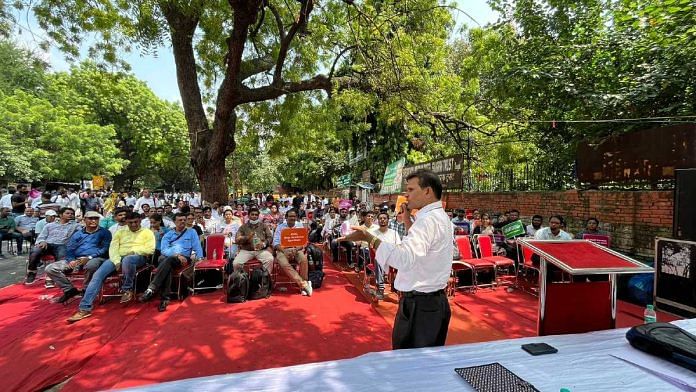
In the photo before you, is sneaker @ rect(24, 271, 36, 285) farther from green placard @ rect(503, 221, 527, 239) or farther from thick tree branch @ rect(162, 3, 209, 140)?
green placard @ rect(503, 221, 527, 239)

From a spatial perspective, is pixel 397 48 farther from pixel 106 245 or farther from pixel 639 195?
pixel 106 245

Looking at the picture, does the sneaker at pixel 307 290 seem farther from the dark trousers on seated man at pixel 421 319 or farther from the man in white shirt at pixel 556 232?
the man in white shirt at pixel 556 232

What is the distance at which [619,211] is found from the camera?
6.67 m

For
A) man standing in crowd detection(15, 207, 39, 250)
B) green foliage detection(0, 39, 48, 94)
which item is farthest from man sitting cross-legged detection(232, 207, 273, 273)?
green foliage detection(0, 39, 48, 94)

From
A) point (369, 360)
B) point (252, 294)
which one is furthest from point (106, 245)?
point (369, 360)

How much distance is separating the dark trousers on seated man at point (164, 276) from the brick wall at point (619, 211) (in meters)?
7.97

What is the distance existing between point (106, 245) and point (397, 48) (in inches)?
267

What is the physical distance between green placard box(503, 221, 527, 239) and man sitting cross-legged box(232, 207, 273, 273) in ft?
16.5

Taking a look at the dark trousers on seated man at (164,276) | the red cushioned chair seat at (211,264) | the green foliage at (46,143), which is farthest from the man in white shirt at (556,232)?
the green foliage at (46,143)

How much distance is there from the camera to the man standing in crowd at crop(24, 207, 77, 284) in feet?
21.8

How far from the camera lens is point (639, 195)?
632cm

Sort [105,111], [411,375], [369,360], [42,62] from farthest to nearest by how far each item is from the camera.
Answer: [105,111]
[42,62]
[369,360]
[411,375]

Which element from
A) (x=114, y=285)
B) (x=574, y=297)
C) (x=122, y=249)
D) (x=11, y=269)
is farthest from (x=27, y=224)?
(x=574, y=297)

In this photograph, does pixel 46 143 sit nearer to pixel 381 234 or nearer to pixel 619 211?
pixel 381 234
